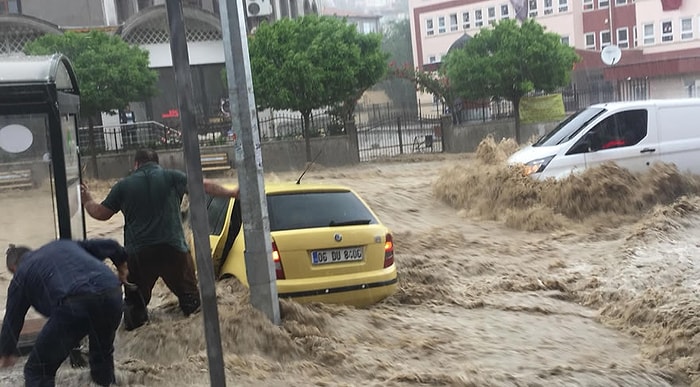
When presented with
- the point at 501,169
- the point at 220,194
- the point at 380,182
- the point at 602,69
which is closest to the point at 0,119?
the point at 220,194

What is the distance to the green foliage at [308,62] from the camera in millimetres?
22484

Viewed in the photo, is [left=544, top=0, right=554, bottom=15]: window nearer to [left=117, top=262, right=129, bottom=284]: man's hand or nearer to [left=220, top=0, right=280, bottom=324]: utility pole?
[left=220, top=0, right=280, bottom=324]: utility pole

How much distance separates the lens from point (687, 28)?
1566 inches

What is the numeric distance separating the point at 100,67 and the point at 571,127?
1503cm

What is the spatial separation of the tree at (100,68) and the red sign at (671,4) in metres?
29.1

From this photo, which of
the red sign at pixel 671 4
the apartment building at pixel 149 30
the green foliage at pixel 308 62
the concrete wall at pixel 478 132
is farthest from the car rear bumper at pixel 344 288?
the red sign at pixel 671 4

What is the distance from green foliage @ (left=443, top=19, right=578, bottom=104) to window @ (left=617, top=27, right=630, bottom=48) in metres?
18.4

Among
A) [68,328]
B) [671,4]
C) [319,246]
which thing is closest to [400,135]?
[671,4]

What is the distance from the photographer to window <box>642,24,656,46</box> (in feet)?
134

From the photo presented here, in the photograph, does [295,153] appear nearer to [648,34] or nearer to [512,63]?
[512,63]

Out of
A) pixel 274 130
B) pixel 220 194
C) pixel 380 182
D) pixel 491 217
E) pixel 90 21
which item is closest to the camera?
pixel 220 194

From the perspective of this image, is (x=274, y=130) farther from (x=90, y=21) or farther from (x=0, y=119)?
(x=0, y=119)

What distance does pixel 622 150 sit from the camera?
12695mm

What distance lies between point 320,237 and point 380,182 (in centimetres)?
1162
